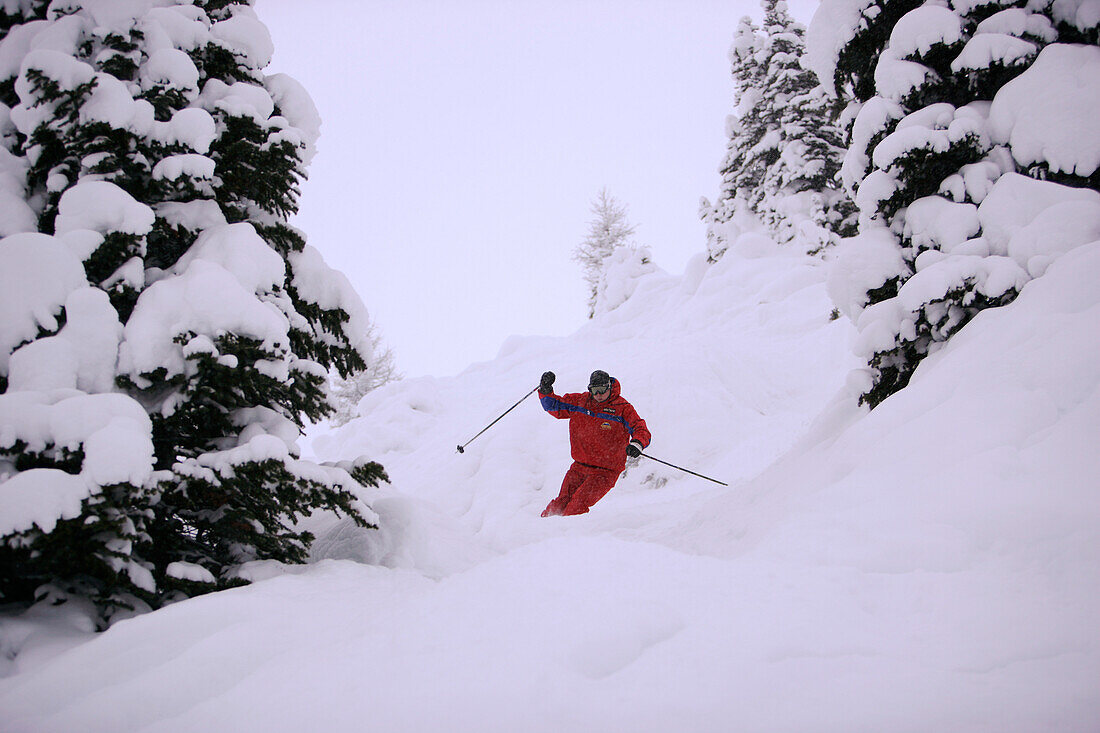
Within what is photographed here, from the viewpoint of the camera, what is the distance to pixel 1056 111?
387 centimetres

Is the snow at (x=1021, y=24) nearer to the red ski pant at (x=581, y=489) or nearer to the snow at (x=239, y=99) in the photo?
the snow at (x=239, y=99)

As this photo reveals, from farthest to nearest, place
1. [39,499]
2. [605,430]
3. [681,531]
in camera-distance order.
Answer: [605,430] → [681,531] → [39,499]

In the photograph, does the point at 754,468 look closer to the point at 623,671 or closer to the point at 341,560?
the point at 341,560

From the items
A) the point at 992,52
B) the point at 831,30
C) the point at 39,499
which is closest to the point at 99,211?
the point at 39,499

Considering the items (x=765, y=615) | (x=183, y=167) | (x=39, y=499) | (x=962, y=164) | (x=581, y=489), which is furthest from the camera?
(x=581, y=489)

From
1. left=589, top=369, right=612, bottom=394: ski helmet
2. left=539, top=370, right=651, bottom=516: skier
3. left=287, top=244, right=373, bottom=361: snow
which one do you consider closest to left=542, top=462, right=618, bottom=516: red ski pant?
left=539, top=370, right=651, bottom=516: skier

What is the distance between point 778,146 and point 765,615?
73.0 feet

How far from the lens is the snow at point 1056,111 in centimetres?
379

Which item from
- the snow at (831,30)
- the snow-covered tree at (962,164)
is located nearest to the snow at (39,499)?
the snow-covered tree at (962,164)

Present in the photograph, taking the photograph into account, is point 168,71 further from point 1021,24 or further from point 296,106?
point 1021,24

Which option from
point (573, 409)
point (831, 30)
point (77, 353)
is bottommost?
point (77, 353)

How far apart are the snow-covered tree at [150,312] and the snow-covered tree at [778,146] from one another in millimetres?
18322

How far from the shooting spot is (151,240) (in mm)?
3756

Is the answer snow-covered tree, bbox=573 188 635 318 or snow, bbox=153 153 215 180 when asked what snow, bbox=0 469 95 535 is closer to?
snow, bbox=153 153 215 180
